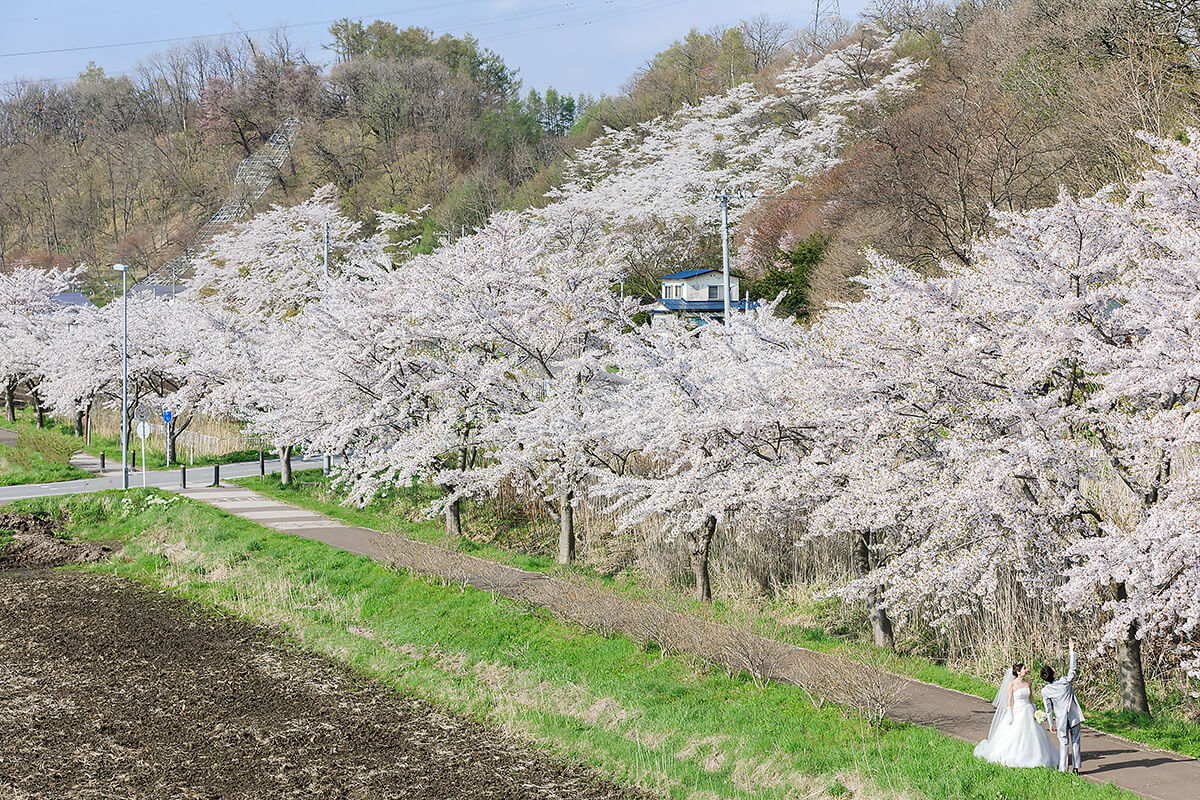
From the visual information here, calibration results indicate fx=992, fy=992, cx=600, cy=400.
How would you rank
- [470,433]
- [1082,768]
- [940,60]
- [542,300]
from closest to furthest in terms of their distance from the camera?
[1082,768] < [542,300] < [470,433] < [940,60]

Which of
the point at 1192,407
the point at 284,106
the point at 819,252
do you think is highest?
the point at 284,106

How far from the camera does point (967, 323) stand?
12.2 meters

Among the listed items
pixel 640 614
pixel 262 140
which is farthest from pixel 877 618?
pixel 262 140

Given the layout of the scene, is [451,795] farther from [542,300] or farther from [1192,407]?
[542,300]

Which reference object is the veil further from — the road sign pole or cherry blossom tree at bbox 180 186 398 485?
the road sign pole

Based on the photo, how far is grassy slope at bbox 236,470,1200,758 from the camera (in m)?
10.6

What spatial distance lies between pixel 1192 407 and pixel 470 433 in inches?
609

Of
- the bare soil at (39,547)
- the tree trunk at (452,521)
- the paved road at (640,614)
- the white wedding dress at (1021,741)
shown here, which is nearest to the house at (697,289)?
the paved road at (640,614)

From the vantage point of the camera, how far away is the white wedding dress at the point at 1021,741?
9.56m

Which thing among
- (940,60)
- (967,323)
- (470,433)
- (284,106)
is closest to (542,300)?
(470,433)

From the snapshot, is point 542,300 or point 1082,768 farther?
point 542,300

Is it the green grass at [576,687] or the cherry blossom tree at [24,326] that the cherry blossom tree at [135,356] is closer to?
the cherry blossom tree at [24,326]

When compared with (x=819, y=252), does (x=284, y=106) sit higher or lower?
higher

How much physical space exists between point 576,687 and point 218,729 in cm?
467
